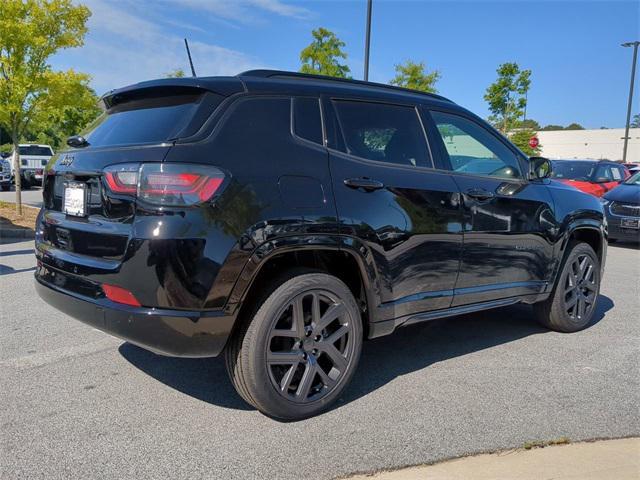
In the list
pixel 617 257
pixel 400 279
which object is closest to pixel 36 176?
pixel 617 257

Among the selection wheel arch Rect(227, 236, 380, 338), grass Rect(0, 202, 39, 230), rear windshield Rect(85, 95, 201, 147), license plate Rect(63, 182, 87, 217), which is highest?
rear windshield Rect(85, 95, 201, 147)

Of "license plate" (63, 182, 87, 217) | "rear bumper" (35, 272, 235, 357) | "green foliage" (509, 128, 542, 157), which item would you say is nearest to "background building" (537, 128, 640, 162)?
"green foliage" (509, 128, 542, 157)

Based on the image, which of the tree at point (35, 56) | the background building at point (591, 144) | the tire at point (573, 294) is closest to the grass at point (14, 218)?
the tree at point (35, 56)

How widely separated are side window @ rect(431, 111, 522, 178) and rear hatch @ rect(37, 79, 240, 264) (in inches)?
69.5

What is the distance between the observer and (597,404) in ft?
11.4

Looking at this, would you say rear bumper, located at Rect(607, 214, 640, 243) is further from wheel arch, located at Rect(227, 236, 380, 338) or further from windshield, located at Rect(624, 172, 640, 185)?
wheel arch, located at Rect(227, 236, 380, 338)

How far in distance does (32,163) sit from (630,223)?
21.4 meters

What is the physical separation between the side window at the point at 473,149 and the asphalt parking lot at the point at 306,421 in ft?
4.76

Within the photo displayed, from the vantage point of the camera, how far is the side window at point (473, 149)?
403 centimetres

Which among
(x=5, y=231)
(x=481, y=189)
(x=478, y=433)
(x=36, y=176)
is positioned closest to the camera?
(x=478, y=433)

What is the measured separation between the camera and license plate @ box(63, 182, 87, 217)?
3037 mm

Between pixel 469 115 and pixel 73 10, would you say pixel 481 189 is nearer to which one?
pixel 469 115

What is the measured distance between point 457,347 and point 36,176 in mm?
21934

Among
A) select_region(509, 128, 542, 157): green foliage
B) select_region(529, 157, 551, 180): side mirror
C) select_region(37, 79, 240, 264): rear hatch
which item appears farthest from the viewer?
select_region(509, 128, 542, 157): green foliage
